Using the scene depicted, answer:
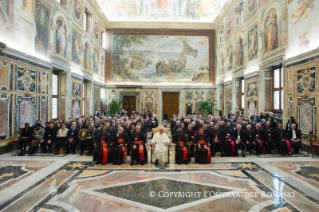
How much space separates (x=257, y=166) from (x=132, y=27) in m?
18.3

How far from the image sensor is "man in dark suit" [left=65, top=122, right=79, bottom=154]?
8.12 metres

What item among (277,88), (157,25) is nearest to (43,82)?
(277,88)

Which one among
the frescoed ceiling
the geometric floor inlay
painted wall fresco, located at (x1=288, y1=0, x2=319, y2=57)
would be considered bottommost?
the geometric floor inlay

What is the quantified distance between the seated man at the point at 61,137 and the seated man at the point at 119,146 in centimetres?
249

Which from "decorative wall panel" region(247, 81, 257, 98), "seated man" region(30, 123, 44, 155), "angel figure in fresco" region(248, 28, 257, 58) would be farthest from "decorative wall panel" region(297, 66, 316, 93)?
"seated man" region(30, 123, 44, 155)

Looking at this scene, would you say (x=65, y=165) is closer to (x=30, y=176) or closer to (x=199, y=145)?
(x=30, y=176)

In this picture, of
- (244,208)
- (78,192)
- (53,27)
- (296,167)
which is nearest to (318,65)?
(296,167)

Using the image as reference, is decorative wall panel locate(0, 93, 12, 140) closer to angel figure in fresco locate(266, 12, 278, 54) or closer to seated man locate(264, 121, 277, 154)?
seated man locate(264, 121, 277, 154)

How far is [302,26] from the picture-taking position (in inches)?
336

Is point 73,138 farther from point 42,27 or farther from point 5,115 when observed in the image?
point 42,27

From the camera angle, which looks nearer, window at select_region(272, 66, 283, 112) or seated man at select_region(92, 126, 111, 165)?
seated man at select_region(92, 126, 111, 165)

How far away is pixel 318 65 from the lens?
7.61 m

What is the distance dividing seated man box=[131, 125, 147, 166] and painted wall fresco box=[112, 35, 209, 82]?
46.2 ft

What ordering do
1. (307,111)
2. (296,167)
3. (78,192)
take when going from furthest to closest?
(307,111) → (296,167) → (78,192)
